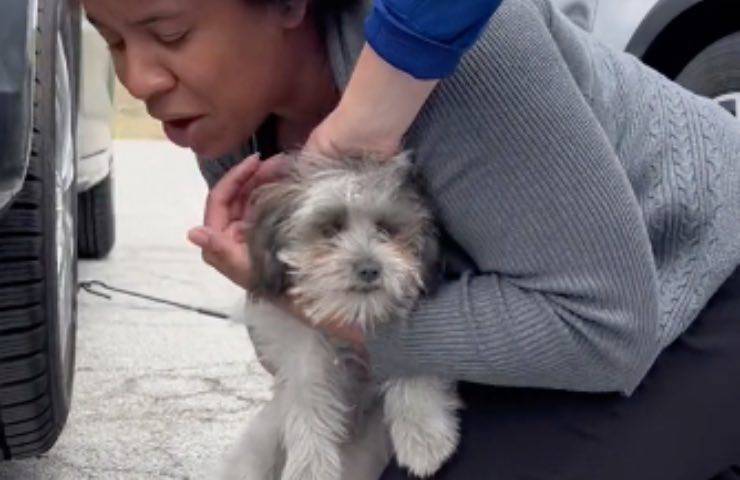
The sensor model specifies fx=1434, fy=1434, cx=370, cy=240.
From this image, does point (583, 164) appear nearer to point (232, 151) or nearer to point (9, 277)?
point (232, 151)

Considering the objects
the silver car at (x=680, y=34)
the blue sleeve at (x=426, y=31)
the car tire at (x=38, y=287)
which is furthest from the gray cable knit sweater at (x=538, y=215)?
the silver car at (x=680, y=34)

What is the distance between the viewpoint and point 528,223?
1.91m

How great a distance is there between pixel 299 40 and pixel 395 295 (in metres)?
0.41

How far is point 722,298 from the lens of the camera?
2209 millimetres

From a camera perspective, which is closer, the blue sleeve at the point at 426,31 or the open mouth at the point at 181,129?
the blue sleeve at the point at 426,31

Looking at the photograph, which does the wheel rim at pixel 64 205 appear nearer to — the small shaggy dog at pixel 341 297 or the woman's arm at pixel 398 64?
the small shaggy dog at pixel 341 297

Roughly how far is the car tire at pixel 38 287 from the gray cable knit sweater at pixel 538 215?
0.64 m

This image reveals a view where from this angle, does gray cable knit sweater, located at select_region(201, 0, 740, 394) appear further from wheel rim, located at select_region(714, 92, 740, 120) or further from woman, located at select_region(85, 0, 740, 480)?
wheel rim, located at select_region(714, 92, 740, 120)

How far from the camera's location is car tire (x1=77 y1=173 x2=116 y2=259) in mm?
5566

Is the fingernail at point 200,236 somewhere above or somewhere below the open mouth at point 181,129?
below

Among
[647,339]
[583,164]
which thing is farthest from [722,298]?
[583,164]

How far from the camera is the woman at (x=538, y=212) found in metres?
1.89

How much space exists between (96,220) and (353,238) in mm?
3904

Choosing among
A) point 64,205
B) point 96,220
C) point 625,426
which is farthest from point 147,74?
point 96,220
